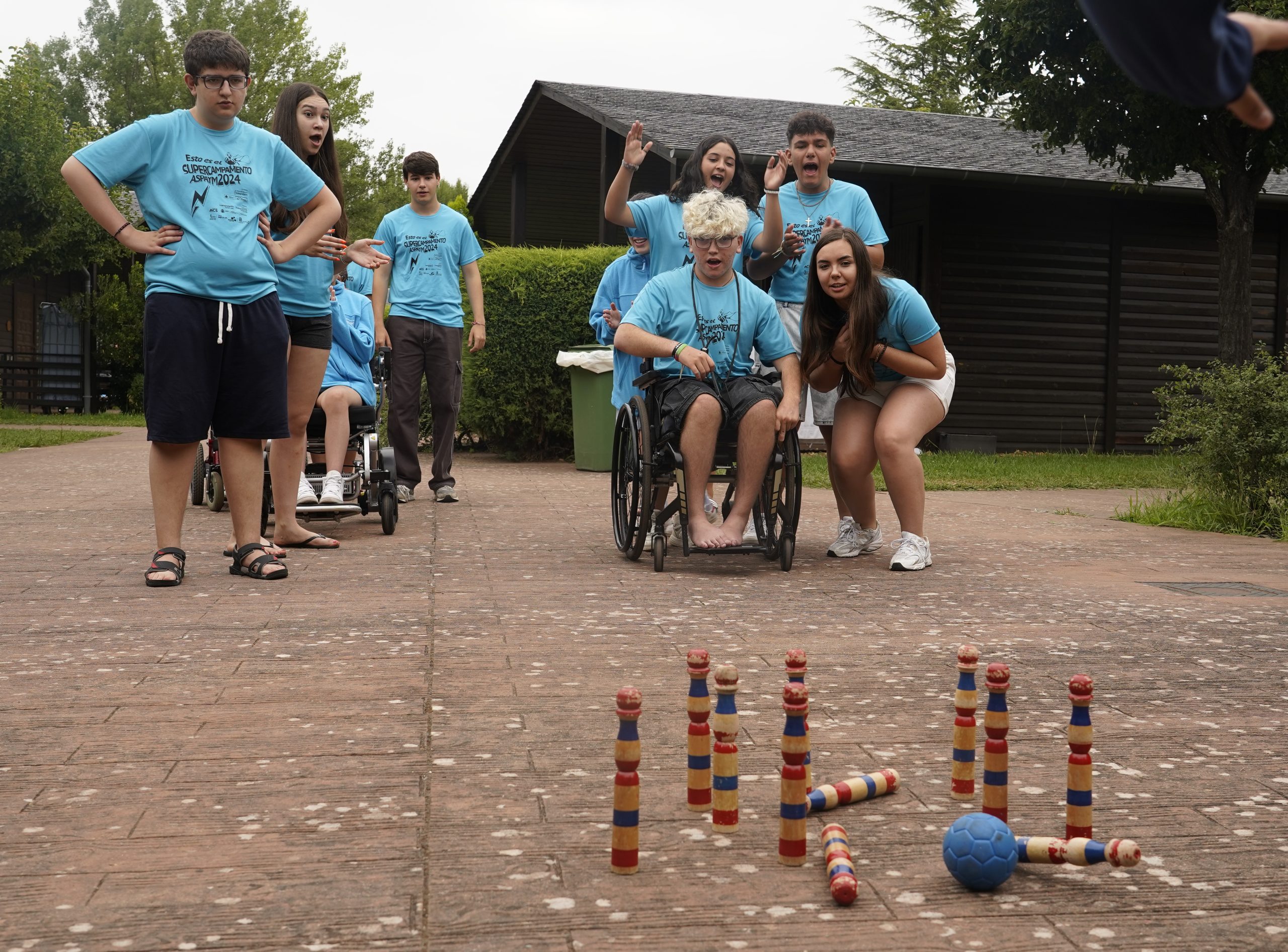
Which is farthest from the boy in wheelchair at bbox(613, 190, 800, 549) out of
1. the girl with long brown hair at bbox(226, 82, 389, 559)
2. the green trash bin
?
the green trash bin

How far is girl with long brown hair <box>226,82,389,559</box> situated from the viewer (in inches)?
265

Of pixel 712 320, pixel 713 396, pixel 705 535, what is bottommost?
pixel 705 535

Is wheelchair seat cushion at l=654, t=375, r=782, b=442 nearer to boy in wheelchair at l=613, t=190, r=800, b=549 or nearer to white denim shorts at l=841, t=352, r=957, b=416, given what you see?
boy in wheelchair at l=613, t=190, r=800, b=549

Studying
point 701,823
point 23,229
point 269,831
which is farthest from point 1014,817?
point 23,229

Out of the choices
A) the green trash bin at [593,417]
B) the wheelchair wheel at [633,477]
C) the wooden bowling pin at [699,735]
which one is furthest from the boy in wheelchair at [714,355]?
the green trash bin at [593,417]

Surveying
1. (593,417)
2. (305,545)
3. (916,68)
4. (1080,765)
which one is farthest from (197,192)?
(916,68)

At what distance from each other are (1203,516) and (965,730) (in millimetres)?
6810

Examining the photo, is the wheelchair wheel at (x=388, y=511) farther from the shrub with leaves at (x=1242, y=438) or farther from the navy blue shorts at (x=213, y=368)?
the shrub with leaves at (x=1242, y=438)

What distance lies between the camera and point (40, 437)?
18562 mm

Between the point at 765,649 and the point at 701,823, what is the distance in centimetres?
182

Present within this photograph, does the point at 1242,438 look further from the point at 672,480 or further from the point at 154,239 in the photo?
the point at 154,239

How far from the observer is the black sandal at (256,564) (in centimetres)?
600

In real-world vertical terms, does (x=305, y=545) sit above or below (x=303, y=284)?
below

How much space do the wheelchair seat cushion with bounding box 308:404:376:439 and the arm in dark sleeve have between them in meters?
6.71
